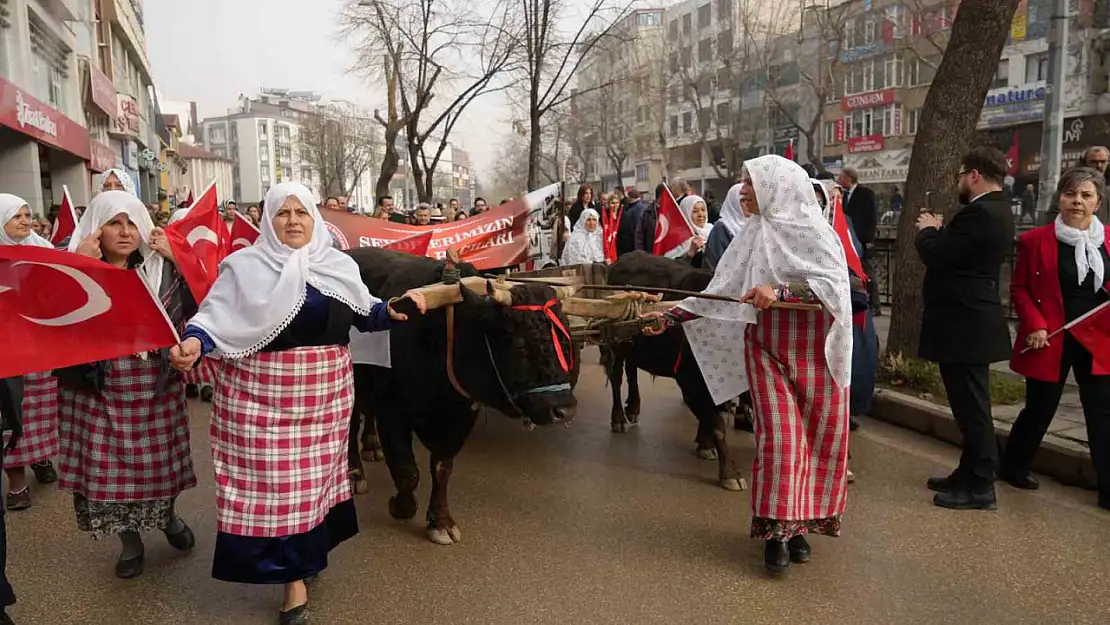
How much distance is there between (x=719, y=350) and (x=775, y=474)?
0.96 m

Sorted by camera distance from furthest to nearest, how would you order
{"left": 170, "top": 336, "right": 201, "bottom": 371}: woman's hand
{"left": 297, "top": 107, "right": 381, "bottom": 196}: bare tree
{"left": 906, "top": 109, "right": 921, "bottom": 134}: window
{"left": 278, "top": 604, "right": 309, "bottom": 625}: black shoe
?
{"left": 297, "top": 107, "right": 381, "bottom": 196}: bare tree → {"left": 906, "top": 109, "right": 921, "bottom": 134}: window → {"left": 278, "top": 604, "right": 309, "bottom": 625}: black shoe → {"left": 170, "top": 336, "right": 201, "bottom": 371}: woman's hand

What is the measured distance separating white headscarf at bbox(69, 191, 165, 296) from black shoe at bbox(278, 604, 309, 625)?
169 centimetres

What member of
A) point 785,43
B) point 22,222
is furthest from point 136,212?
point 785,43

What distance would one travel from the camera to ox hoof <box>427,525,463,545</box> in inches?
174

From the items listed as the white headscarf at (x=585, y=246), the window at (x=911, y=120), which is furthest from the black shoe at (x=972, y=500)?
the window at (x=911, y=120)

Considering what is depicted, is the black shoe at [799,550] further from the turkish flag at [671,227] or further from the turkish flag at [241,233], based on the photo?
the turkish flag at [241,233]

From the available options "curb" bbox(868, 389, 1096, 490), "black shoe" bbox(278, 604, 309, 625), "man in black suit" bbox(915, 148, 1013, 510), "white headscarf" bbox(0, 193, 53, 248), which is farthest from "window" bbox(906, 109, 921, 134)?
"black shoe" bbox(278, 604, 309, 625)

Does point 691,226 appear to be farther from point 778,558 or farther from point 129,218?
point 129,218

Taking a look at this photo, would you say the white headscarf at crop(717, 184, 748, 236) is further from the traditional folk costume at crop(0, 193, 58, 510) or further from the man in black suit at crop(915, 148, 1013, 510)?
the traditional folk costume at crop(0, 193, 58, 510)

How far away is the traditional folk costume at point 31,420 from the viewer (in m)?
5.00

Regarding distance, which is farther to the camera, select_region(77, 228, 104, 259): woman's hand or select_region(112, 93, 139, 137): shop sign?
select_region(112, 93, 139, 137): shop sign

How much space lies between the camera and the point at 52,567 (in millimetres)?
4176

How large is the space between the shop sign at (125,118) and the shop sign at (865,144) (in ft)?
102

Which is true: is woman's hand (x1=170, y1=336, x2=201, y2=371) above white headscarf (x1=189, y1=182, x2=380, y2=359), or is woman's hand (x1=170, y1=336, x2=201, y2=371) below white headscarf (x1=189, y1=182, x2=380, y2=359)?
below
